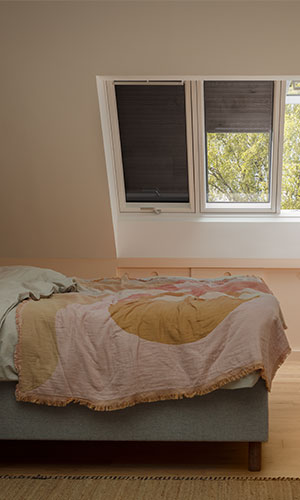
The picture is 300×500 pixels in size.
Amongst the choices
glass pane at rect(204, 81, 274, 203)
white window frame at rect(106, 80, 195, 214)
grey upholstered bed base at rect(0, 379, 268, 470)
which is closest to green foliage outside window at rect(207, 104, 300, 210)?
glass pane at rect(204, 81, 274, 203)

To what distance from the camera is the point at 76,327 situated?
2.21 metres

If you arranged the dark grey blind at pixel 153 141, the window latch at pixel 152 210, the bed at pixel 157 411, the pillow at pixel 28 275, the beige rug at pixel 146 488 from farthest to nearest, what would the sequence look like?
the window latch at pixel 152 210
the dark grey blind at pixel 153 141
the pillow at pixel 28 275
the bed at pixel 157 411
the beige rug at pixel 146 488

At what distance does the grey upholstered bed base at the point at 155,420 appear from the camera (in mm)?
2156

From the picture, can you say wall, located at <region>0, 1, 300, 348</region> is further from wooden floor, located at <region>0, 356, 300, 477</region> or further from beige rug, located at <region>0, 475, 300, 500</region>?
beige rug, located at <region>0, 475, 300, 500</region>

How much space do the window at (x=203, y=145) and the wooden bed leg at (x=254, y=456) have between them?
2.19 m

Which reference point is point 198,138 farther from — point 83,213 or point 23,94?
point 23,94

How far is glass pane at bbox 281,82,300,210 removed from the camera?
12.3 ft

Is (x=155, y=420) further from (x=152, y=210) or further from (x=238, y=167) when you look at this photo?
(x=238, y=167)

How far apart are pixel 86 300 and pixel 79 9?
1656 millimetres

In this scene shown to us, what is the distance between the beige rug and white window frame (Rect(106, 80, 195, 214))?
7.61ft

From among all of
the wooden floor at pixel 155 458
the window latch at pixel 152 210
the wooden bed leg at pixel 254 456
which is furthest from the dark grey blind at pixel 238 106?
the wooden bed leg at pixel 254 456

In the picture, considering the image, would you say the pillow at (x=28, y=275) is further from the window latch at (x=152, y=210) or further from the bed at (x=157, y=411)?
the window latch at (x=152, y=210)

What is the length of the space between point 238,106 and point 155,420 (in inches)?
97.6

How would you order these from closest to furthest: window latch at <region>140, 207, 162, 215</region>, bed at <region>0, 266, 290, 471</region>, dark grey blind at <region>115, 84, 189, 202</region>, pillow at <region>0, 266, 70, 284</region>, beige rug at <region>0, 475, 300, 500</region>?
1. beige rug at <region>0, 475, 300, 500</region>
2. bed at <region>0, 266, 290, 471</region>
3. pillow at <region>0, 266, 70, 284</region>
4. dark grey blind at <region>115, 84, 189, 202</region>
5. window latch at <region>140, 207, 162, 215</region>
